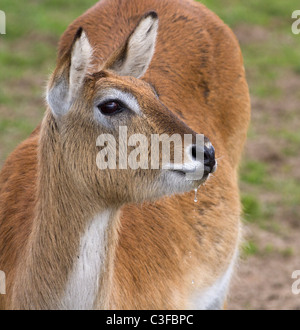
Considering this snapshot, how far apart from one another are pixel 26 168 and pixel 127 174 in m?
1.24

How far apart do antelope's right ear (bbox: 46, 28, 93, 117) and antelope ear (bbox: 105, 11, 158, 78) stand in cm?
30

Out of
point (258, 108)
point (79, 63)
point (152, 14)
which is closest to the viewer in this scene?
point (79, 63)

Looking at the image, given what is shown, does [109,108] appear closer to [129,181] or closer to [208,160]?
[129,181]

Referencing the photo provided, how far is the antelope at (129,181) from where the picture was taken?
11.8 ft

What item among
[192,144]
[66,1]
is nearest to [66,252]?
[192,144]

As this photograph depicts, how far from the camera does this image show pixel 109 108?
3.56 metres

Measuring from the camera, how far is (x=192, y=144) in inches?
138

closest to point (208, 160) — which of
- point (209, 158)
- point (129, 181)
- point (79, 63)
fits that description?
point (209, 158)

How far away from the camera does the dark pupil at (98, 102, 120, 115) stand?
3.55m

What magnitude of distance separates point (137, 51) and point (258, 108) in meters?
5.73

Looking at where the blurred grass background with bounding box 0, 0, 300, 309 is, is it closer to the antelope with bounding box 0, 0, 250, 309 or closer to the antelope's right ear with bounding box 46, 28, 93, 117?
the antelope with bounding box 0, 0, 250, 309

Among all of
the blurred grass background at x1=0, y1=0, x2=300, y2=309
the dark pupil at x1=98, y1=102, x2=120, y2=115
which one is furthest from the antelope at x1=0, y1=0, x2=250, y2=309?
the blurred grass background at x1=0, y1=0, x2=300, y2=309

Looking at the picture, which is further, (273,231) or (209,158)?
(273,231)
